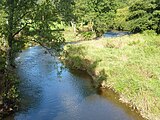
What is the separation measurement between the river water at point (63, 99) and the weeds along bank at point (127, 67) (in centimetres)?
104

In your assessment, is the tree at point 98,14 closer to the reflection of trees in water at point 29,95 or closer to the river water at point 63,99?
the river water at point 63,99

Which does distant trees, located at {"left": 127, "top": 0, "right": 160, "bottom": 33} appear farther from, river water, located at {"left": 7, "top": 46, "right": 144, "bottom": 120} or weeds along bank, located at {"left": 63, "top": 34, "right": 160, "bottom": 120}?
river water, located at {"left": 7, "top": 46, "right": 144, "bottom": 120}

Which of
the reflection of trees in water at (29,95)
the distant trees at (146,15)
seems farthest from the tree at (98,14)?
the reflection of trees in water at (29,95)

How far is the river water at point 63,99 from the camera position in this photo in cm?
2330

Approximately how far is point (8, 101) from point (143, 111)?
1008 cm

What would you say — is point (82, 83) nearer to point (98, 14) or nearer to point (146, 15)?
point (146, 15)

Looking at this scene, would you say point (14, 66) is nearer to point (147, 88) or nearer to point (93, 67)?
point (93, 67)

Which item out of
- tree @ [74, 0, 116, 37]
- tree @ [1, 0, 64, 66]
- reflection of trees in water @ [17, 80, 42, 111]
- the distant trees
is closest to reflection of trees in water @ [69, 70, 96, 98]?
reflection of trees in water @ [17, 80, 42, 111]

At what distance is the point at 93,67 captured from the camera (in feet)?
111

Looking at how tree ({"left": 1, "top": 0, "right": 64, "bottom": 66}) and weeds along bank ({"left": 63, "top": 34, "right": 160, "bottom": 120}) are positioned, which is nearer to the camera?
tree ({"left": 1, "top": 0, "right": 64, "bottom": 66})

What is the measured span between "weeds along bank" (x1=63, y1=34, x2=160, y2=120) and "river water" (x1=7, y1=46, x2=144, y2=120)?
1039 millimetres

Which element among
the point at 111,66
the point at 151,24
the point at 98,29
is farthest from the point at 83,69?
the point at 98,29

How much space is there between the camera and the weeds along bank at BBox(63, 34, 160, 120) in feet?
76.1

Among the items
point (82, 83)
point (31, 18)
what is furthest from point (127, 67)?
point (31, 18)
